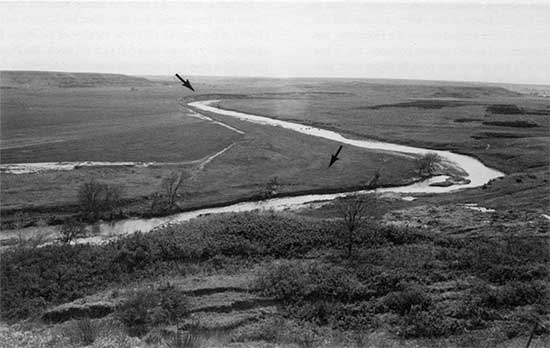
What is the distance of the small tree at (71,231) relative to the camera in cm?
2473

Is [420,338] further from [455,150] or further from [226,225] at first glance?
[455,150]

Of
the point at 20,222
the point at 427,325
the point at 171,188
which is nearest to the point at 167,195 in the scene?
the point at 171,188

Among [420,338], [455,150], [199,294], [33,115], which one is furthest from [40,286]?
[33,115]

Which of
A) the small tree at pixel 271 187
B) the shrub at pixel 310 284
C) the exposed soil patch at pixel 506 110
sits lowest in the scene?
the shrub at pixel 310 284

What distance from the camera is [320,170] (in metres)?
42.2

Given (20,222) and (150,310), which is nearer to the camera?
(150,310)

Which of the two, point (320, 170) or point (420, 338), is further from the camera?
point (320, 170)

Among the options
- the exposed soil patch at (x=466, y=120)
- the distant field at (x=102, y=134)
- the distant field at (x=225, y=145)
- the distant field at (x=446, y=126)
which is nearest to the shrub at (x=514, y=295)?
the distant field at (x=225, y=145)

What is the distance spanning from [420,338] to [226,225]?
44.9 ft

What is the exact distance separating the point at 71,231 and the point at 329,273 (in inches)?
642

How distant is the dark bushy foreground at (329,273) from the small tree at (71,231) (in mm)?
2625

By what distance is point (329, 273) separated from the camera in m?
19.0

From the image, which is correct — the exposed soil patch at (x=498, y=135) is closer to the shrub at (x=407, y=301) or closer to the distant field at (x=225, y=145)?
the distant field at (x=225, y=145)

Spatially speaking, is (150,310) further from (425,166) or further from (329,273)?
(425,166)
